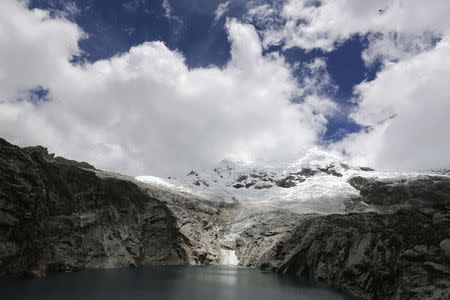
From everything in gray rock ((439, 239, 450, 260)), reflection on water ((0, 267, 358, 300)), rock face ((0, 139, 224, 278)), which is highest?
rock face ((0, 139, 224, 278))

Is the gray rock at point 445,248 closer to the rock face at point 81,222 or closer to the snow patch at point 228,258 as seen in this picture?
the rock face at point 81,222

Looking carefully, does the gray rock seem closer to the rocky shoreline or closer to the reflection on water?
the rocky shoreline

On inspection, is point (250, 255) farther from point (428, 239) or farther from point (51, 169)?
point (428, 239)

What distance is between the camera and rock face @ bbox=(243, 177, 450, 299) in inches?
2076

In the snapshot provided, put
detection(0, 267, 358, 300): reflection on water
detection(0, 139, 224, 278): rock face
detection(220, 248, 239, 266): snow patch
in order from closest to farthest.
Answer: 1. detection(0, 267, 358, 300): reflection on water
2. detection(0, 139, 224, 278): rock face
3. detection(220, 248, 239, 266): snow patch

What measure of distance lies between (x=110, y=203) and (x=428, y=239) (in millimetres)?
90726

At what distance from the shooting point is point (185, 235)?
147250 millimetres

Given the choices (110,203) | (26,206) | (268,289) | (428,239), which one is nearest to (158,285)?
(268,289)

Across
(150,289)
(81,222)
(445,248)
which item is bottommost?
(150,289)

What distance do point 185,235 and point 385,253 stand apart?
3530 inches

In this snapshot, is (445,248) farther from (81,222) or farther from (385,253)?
(81,222)

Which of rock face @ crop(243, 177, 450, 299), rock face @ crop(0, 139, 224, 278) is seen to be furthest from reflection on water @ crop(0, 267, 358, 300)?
rock face @ crop(0, 139, 224, 278)

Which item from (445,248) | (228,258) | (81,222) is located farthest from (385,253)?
(228,258)

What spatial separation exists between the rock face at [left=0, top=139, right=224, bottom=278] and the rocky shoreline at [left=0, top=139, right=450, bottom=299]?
243mm
